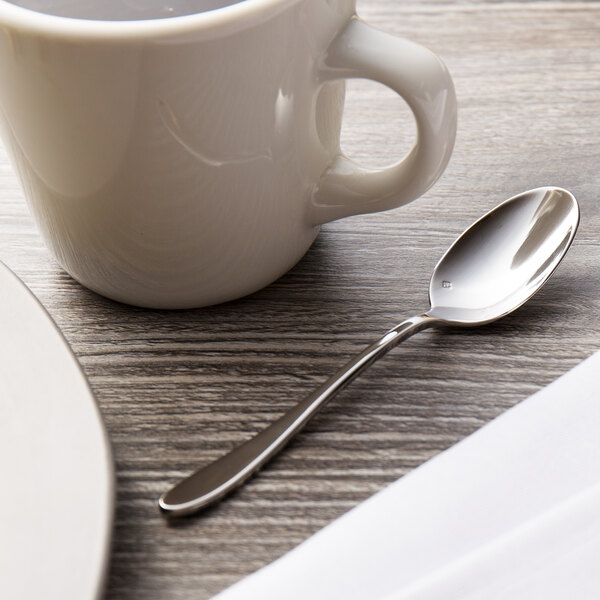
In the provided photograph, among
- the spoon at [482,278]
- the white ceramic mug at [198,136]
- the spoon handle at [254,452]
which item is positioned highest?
the white ceramic mug at [198,136]

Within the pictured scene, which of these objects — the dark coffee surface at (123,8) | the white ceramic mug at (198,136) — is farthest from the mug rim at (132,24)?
the dark coffee surface at (123,8)

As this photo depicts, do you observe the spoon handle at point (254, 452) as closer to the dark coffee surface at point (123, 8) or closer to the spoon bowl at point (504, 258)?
the spoon bowl at point (504, 258)

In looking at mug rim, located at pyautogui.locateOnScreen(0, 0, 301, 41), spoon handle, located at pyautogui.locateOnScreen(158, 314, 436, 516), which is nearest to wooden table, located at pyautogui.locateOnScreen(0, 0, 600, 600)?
spoon handle, located at pyautogui.locateOnScreen(158, 314, 436, 516)

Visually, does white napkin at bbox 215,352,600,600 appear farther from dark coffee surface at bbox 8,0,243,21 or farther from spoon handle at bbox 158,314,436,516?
dark coffee surface at bbox 8,0,243,21

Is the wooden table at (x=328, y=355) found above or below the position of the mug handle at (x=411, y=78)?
below

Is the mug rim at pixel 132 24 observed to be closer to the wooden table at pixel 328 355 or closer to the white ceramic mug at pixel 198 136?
the white ceramic mug at pixel 198 136

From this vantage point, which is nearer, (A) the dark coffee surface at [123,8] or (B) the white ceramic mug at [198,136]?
(B) the white ceramic mug at [198,136]

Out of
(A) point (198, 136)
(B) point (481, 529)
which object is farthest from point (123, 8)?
(B) point (481, 529)
